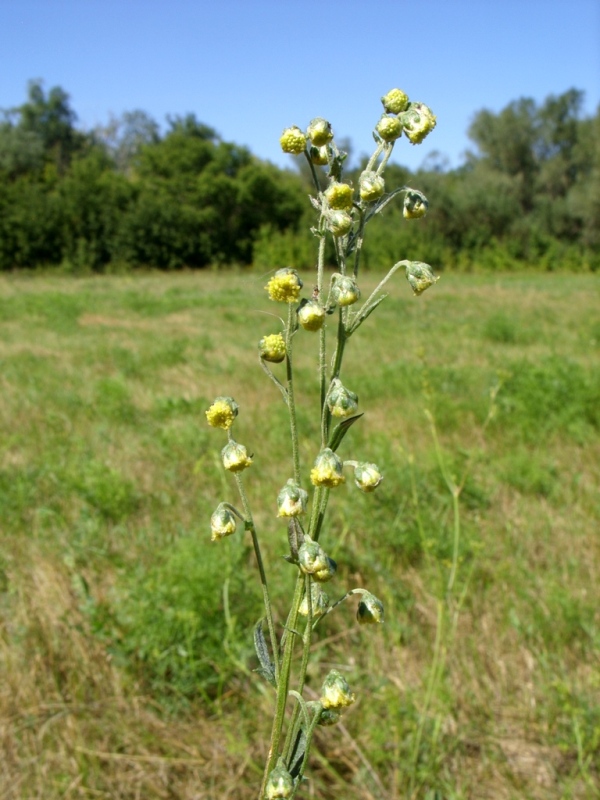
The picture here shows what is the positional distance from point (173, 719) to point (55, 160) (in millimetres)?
41060

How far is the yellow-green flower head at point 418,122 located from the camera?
0.83 metres

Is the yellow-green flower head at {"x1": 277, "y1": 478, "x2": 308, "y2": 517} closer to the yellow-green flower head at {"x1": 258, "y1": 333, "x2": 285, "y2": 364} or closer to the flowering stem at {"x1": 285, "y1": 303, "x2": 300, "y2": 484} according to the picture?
the flowering stem at {"x1": 285, "y1": 303, "x2": 300, "y2": 484}

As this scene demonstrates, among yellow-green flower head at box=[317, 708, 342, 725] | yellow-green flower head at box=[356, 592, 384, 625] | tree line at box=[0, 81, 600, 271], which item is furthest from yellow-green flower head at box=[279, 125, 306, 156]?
tree line at box=[0, 81, 600, 271]

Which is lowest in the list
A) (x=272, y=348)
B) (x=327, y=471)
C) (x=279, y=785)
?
(x=279, y=785)

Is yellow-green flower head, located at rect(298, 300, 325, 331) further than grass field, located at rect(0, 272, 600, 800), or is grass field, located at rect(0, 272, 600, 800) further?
grass field, located at rect(0, 272, 600, 800)

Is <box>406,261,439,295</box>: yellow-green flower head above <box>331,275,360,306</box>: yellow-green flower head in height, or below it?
above

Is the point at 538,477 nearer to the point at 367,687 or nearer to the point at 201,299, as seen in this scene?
the point at 367,687

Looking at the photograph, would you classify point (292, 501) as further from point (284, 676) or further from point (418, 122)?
point (418, 122)

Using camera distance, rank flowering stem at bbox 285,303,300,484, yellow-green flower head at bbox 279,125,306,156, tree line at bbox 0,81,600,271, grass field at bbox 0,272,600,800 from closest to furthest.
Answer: flowering stem at bbox 285,303,300,484, yellow-green flower head at bbox 279,125,306,156, grass field at bbox 0,272,600,800, tree line at bbox 0,81,600,271

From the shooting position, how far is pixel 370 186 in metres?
0.79

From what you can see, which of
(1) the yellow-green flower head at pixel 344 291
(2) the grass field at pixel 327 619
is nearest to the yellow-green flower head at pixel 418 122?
(1) the yellow-green flower head at pixel 344 291

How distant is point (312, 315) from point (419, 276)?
0.19 m

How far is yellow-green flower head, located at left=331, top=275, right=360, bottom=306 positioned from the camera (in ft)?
2.50

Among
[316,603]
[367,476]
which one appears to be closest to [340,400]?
[367,476]
